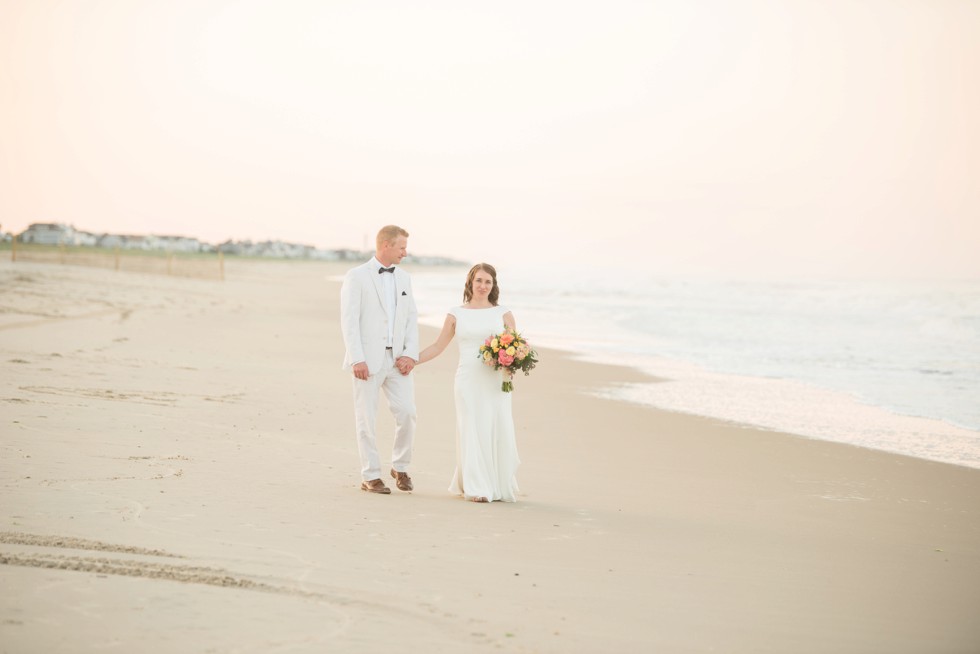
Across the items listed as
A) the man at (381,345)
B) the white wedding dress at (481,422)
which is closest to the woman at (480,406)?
the white wedding dress at (481,422)

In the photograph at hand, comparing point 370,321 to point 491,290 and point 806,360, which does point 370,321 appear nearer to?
point 491,290

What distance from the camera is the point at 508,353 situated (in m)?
7.22

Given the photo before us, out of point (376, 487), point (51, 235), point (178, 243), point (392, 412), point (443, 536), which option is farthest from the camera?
point (178, 243)

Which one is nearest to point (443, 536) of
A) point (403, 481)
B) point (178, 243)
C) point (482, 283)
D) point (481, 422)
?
point (403, 481)

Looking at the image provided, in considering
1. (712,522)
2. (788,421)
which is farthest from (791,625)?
(788,421)

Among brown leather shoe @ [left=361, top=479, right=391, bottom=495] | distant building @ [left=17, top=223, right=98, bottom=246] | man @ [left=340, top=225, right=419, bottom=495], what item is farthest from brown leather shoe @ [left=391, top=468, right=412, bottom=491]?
distant building @ [left=17, top=223, right=98, bottom=246]

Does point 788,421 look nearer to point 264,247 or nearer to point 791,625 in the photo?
point 791,625

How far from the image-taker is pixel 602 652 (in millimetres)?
4172

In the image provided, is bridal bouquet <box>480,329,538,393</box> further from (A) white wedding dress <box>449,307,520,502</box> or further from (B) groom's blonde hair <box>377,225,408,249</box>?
(B) groom's blonde hair <box>377,225,408,249</box>

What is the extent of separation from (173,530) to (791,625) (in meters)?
3.39

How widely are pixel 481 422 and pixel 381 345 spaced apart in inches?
38.4

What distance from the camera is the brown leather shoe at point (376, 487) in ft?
23.0

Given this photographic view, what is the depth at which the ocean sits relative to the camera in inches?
471

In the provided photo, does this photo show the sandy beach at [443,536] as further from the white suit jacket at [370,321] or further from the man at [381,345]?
the white suit jacket at [370,321]
